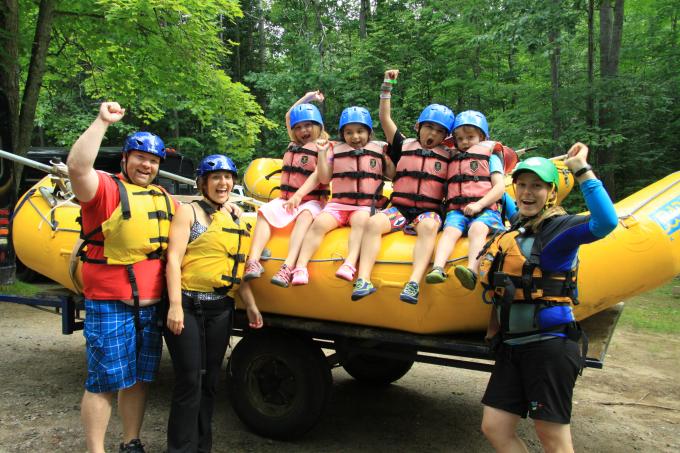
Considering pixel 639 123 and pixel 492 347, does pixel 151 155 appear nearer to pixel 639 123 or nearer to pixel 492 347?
pixel 492 347

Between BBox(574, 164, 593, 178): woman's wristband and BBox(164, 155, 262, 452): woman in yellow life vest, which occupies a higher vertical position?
BBox(574, 164, 593, 178): woman's wristband

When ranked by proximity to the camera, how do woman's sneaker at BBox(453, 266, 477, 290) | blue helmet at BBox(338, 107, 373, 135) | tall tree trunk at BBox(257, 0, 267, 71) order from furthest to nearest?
tall tree trunk at BBox(257, 0, 267, 71)
blue helmet at BBox(338, 107, 373, 135)
woman's sneaker at BBox(453, 266, 477, 290)

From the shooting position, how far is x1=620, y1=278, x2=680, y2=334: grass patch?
779 centimetres

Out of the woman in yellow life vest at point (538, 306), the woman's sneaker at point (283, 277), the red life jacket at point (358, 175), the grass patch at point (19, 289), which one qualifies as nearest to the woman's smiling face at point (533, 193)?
the woman in yellow life vest at point (538, 306)

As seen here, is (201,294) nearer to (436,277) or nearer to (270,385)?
(270,385)

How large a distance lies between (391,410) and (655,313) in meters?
5.77

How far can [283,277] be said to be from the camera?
381cm

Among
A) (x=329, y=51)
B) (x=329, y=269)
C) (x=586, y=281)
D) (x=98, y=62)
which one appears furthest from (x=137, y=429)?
(x=329, y=51)

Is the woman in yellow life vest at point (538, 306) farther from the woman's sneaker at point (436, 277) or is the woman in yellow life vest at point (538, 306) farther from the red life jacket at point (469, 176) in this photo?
the red life jacket at point (469, 176)

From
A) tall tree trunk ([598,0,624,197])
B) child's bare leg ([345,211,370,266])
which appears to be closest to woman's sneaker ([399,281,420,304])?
child's bare leg ([345,211,370,266])

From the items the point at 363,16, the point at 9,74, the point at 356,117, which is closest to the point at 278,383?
the point at 356,117

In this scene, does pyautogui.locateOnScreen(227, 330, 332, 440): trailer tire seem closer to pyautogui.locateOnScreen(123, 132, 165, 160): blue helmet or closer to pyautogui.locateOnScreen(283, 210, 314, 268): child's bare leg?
pyautogui.locateOnScreen(283, 210, 314, 268): child's bare leg

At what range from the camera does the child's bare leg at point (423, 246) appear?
3528 millimetres

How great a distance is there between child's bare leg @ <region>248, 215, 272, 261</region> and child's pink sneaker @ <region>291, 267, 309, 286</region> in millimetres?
379
